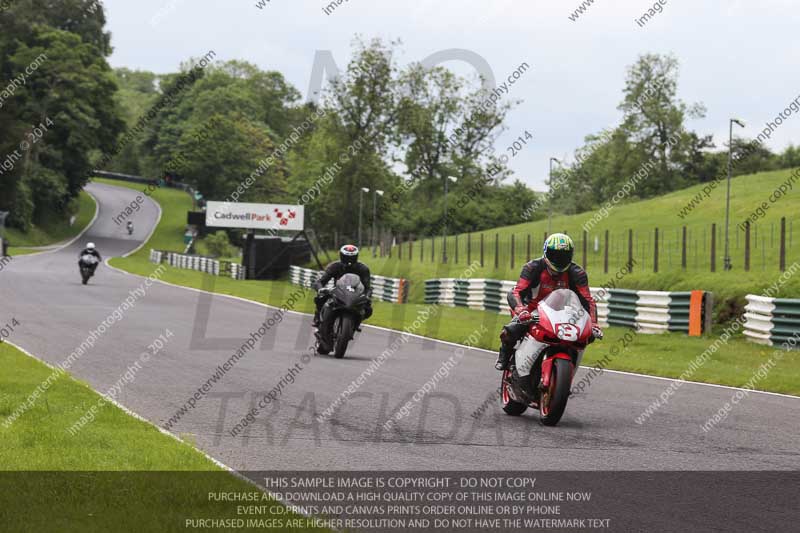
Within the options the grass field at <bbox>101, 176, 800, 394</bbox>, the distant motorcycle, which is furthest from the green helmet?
the distant motorcycle

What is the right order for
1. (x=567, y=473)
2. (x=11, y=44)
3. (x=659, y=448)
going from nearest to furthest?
1. (x=567, y=473)
2. (x=659, y=448)
3. (x=11, y=44)

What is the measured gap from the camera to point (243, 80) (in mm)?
147750

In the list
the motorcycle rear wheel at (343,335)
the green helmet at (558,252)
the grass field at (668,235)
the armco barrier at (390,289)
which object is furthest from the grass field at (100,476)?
the armco barrier at (390,289)

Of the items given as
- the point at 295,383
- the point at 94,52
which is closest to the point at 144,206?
the point at 94,52

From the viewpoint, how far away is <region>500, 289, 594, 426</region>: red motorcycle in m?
9.16

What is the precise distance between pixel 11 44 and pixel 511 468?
3664 inches

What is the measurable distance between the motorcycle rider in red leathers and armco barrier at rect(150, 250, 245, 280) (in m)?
48.8

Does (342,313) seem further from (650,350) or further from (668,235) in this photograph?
(668,235)

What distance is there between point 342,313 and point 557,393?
706 cm

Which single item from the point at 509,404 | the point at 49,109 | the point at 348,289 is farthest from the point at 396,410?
the point at 49,109

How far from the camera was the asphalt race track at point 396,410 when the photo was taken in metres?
7.62

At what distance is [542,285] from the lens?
9930 millimetres

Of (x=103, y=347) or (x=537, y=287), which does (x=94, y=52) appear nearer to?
(x=103, y=347)

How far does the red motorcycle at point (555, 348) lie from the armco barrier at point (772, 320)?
1035 cm
